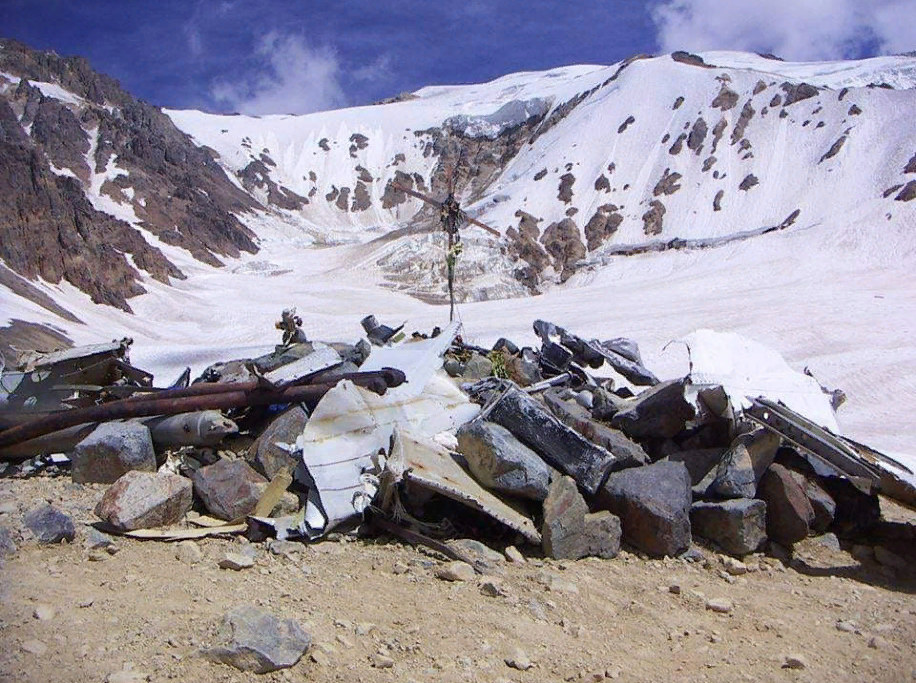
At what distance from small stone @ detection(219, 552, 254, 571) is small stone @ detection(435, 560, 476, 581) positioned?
1.20 m

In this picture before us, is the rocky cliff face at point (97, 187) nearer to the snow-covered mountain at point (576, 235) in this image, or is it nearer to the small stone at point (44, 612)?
the snow-covered mountain at point (576, 235)

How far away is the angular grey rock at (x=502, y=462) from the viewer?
5375mm

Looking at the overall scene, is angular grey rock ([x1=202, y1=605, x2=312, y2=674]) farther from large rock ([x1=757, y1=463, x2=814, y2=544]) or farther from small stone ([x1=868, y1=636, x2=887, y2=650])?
large rock ([x1=757, y1=463, x2=814, y2=544])

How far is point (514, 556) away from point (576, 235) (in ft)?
109

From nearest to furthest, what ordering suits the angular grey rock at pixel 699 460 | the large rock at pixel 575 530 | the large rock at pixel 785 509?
1. the large rock at pixel 575 530
2. the large rock at pixel 785 509
3. the angular grey rock at pixel 699 460

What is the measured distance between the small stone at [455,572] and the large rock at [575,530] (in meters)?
0.73

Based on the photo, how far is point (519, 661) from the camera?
11.6 ft

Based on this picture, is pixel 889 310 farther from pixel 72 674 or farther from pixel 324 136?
pixel 324 136

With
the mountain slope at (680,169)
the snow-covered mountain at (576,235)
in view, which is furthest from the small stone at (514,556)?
the mountain slope at (680,169)

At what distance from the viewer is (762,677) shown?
144 inches

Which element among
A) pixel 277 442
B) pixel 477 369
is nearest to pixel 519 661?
pixel 277 442

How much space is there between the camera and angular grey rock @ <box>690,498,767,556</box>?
17.8 feet

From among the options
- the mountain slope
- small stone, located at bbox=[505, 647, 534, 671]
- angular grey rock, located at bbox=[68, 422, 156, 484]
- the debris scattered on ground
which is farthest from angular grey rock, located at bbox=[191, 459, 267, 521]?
the mountain slope

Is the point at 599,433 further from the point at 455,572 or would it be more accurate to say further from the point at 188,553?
the point at 188,553
